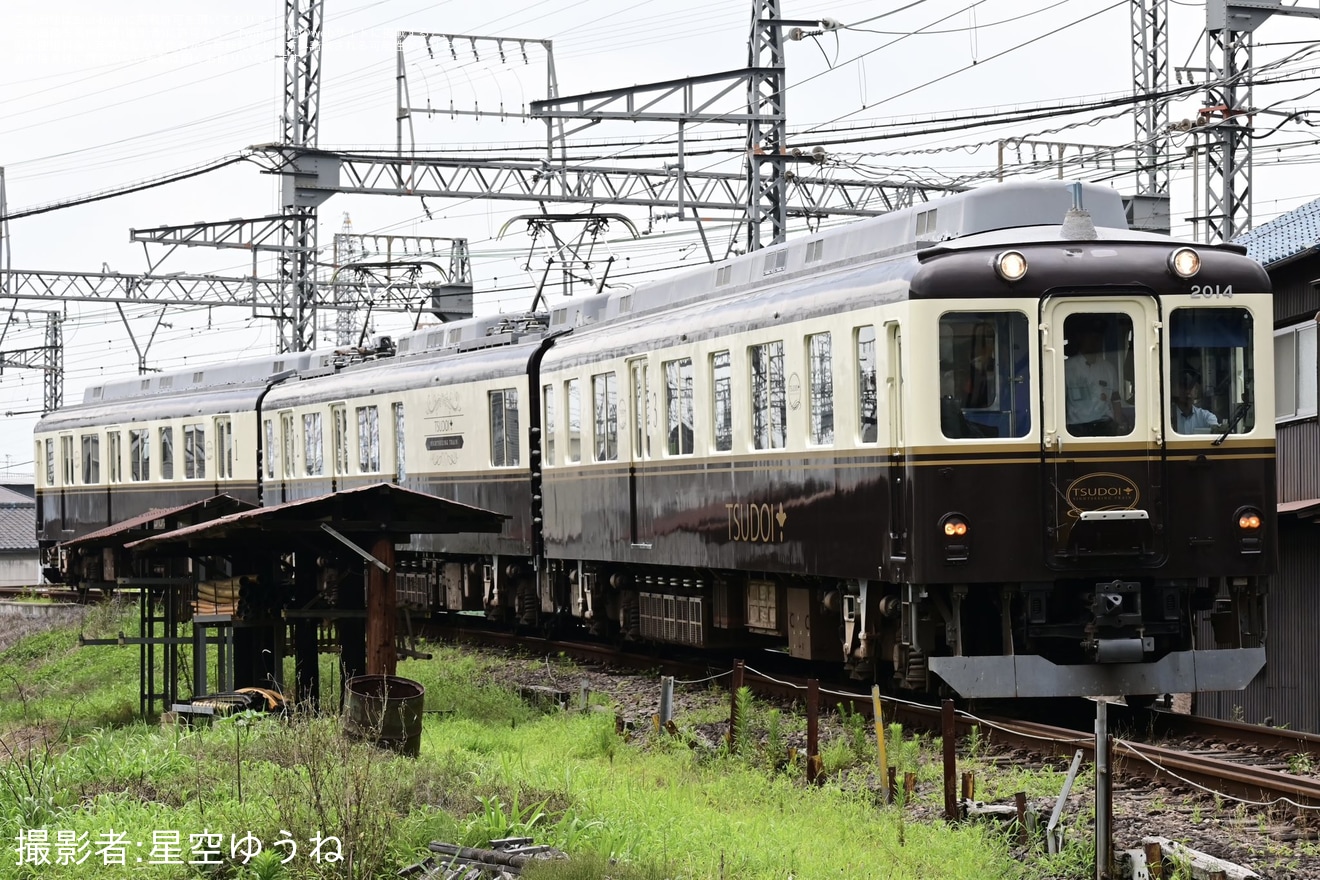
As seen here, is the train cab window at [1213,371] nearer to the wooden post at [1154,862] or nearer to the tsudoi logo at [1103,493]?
the tsudoi logo at [1103,493]

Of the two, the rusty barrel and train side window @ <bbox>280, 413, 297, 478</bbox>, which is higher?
train side window @ <bbox>280, 413, 297, 478</bbox>

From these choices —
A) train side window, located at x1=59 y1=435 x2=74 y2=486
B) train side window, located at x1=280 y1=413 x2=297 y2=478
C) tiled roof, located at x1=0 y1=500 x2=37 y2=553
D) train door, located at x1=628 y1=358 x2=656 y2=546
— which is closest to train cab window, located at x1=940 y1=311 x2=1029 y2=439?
train door, located at x1=628 y1=358 x2=656 y2=546

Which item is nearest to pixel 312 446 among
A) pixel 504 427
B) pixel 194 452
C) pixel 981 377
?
pixel 194 452

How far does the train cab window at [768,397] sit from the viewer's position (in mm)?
13734

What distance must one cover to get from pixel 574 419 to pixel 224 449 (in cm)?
1165

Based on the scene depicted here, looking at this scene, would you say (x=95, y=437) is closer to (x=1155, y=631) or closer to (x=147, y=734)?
(x=147, y=734)

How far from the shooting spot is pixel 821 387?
515 inches

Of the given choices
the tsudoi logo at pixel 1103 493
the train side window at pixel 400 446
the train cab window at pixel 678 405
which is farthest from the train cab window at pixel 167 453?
the tsudoi logo at pixel 1103 493

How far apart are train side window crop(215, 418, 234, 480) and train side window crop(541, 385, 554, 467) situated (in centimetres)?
1019

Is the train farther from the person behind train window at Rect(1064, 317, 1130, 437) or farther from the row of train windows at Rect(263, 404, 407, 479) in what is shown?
the row of train windows at Rect(263, 404, 407, 479)

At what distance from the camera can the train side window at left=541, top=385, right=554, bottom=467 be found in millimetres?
18938

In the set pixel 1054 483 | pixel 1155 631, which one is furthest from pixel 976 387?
pixel 1155 631

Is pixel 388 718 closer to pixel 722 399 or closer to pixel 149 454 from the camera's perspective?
pixel 722 399

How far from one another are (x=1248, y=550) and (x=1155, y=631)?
32.0 inches
